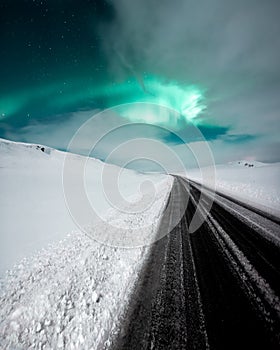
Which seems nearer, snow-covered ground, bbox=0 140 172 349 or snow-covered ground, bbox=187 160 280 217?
snow-covered ground, bbox=0 140 172 349

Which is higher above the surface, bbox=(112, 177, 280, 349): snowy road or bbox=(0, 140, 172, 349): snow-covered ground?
bbox=(112, 177, 280, 349): snowy road

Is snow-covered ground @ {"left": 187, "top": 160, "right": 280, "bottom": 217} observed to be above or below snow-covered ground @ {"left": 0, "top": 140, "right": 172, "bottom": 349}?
above

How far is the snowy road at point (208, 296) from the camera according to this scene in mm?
2418

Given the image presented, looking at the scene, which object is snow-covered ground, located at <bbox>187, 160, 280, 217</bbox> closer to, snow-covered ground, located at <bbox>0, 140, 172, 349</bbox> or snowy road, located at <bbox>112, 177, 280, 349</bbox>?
snowy road, located at <bbox>112, 177, 280, 349</bbox>

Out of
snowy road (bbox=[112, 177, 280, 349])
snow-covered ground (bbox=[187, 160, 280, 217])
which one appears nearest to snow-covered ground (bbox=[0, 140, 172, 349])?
snowy road (bbox=[112, 177, 280, 349])

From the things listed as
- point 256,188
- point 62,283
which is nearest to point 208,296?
point 62,283

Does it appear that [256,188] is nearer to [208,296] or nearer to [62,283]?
[208,296]

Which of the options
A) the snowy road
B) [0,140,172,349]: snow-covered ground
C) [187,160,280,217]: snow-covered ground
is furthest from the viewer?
[187,160,280,217]: snow-covered ground

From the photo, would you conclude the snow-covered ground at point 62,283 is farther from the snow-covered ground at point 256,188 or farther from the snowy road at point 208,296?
the snow-covered ground at point 256,188

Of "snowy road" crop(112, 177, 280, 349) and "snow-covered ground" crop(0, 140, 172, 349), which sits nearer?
"snowy road" crop(112, 177, 280, 349)

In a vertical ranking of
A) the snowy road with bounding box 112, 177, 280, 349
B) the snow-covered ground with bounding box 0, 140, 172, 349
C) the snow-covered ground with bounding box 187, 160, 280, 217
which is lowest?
the snow-covered ground with bounding box 0, 140, 172, 349

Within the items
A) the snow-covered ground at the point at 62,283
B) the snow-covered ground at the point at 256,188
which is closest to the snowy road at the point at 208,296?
the snow-covered ground at the point at 62,283

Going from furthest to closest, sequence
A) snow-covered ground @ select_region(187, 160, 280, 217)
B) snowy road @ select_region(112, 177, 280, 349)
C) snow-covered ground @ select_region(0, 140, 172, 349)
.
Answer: snow-covered ground @ select_region(187, 160, 280, 217) < snow-covered ground @ select_region(0, 140, 172, 349) < snowy road @ select_region(112, 177, 280, 349)

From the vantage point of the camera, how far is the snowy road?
95.2 inches
